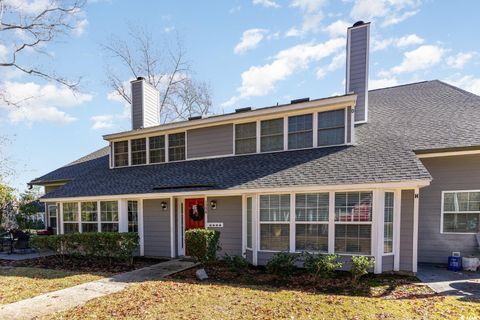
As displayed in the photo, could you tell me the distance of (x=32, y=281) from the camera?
711 centimetres

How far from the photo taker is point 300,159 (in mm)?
8602

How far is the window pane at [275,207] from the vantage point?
25.7ft

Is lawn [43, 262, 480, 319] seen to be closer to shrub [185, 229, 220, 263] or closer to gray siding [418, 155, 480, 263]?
shrub [185, 229, 220, 263]

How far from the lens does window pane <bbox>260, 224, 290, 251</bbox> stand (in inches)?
308

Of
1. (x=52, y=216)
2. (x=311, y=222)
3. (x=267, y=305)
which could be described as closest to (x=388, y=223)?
(x=311, y=222)

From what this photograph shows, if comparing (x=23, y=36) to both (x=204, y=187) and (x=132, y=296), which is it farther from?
(x=132, y=296)

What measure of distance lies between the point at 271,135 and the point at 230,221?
3433 millimetres

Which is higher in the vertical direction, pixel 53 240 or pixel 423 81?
pixel 423 81

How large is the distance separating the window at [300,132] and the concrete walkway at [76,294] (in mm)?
5435

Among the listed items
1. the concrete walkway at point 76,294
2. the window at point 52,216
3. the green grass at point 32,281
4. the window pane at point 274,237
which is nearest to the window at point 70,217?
the green grass at point 32,281

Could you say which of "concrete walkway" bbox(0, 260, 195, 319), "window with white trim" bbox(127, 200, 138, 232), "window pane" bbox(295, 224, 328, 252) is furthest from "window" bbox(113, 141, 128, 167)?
"window pane" bbox(295, 224, 328, 252)

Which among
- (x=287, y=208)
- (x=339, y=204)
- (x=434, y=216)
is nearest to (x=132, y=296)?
(x=287, y=208)

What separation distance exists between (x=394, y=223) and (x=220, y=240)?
531 cm

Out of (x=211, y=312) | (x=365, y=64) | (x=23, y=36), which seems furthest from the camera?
(x=23, y=36)
